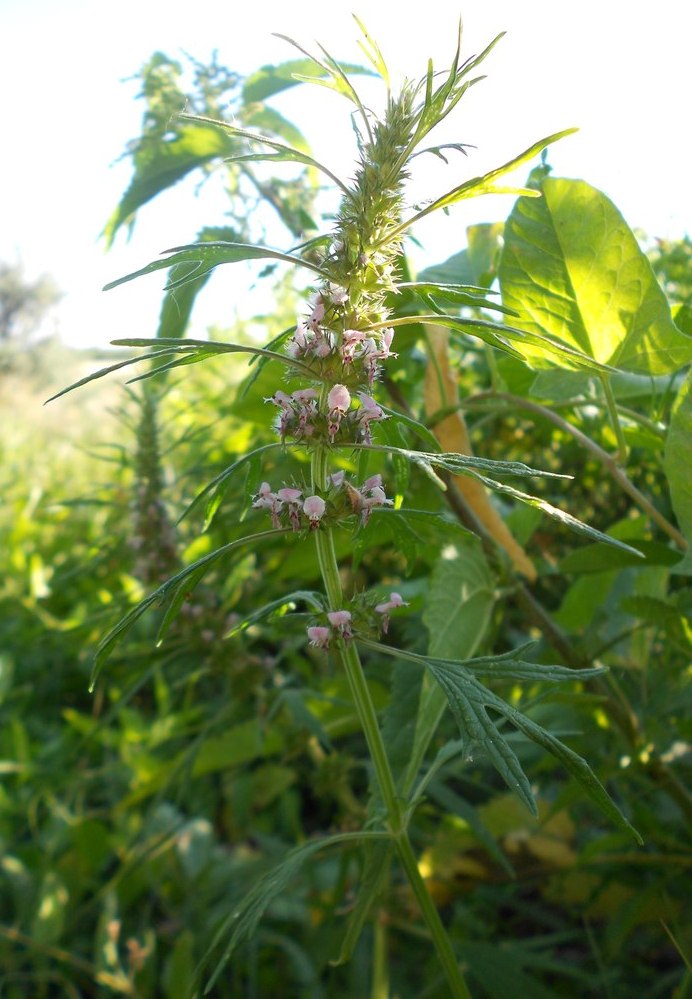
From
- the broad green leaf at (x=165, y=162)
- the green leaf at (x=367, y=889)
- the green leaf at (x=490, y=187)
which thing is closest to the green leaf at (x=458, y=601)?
the green leaf at (x=367, y=889)

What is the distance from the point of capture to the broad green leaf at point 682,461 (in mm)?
451

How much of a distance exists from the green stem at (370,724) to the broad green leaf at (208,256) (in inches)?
3.1

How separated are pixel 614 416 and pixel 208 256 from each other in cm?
26

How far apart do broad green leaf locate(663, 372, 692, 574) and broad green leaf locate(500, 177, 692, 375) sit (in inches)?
1.7

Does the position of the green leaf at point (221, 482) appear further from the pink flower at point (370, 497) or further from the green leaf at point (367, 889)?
the green leaf at point (367, 889)

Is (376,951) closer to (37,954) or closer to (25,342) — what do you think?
(37,954)

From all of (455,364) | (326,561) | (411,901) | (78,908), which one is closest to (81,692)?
(78,908)

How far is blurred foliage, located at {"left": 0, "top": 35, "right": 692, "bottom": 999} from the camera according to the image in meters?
0.61

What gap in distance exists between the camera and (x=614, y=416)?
491 millimetres

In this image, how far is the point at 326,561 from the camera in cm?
38

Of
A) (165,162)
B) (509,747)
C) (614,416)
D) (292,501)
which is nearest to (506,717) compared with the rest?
(509,747)

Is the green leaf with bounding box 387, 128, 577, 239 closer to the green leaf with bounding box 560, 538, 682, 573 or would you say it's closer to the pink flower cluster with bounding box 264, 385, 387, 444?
the pink flower cluster with bounding box 264, 385, 387, 444

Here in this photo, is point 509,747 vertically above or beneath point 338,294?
beneath

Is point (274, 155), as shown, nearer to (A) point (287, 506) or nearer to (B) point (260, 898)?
(A) point (287, 506)
